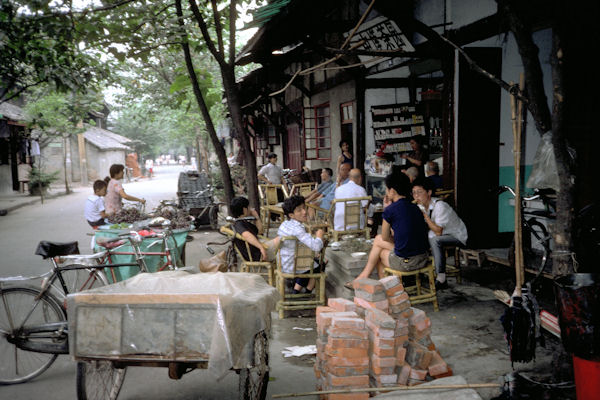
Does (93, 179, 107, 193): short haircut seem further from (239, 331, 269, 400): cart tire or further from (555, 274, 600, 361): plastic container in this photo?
(555, 274, 600, 361): plastic container

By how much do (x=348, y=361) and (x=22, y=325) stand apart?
2814 millimetres

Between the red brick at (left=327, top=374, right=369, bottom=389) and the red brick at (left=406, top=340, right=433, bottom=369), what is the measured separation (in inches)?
15.7

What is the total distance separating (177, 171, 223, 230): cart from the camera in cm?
1205

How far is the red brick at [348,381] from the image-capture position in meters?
3.37

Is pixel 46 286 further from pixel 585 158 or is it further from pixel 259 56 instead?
pixel 259 56

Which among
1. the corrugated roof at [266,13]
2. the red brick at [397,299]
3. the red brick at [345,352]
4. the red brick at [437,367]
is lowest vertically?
the red brick at [437,367]

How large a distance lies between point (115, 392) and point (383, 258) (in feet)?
9.95

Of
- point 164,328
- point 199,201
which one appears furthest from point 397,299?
point 199,201

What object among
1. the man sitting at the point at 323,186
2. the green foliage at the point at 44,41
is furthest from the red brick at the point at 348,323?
the man sitting at the point at 323,186

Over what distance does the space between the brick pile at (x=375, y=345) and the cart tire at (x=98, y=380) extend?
1546mm

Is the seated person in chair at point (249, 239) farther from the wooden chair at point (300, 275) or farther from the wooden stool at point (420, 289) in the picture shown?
the wooden stool at point (420, 289)

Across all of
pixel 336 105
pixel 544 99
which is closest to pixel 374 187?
pixel 336 105

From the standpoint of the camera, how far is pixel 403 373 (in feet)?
11.3

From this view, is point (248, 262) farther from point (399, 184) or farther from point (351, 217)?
point (351, 217)
